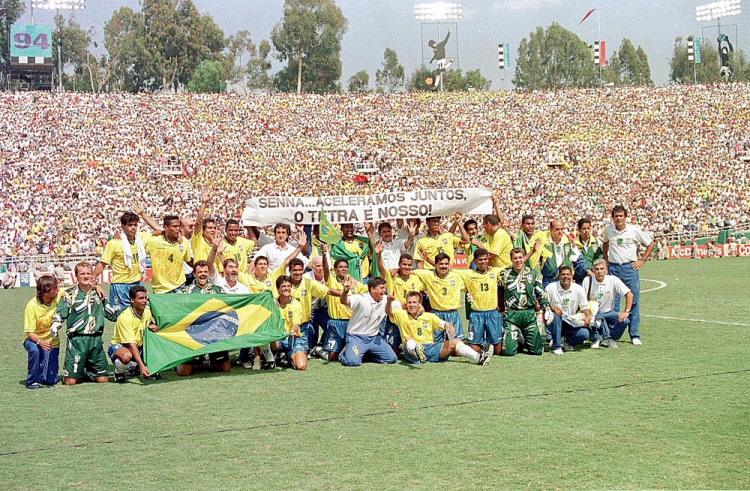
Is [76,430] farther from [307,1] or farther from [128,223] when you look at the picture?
[307,1]

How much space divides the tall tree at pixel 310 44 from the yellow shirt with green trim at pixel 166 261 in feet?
206

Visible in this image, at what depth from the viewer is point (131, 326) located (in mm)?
8359

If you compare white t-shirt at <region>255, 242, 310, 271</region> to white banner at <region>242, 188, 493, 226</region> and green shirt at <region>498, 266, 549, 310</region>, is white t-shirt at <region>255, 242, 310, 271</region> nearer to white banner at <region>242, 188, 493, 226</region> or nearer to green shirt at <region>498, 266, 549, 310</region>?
white banner at <region>242, 188, 493, 226</region>

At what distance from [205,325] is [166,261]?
110 centimetres

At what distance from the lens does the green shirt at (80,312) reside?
8.09 meters

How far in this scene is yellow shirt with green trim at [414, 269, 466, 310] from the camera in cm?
924

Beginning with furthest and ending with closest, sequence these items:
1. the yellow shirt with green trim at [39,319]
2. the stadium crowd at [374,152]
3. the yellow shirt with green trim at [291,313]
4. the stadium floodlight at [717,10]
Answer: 1. the stadium floodlight at [717,10]
2. the stadium crowd at [374,152]
3. the yellow shirt with green trim at [291,313]
4. the yellow shirt with green trim at [39,319]

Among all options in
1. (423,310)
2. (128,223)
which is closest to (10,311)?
(128,223)

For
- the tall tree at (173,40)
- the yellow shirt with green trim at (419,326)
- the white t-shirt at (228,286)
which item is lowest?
the yellow shirt with green trim at (419,326)

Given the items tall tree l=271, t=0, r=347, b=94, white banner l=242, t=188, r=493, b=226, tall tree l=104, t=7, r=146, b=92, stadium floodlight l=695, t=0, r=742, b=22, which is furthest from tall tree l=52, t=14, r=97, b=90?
white banner l=242, t=188, r=493, b=226

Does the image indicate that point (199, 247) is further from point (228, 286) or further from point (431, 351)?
point (431, 351)

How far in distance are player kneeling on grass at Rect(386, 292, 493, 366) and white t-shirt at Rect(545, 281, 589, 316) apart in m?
1.43

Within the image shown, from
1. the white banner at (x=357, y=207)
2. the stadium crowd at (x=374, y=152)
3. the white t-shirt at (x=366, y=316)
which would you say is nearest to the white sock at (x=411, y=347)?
the white t-shirt at (x=366, y=316)

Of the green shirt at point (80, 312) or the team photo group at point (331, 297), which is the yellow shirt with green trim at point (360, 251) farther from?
the green shirt at point (80, 312)
